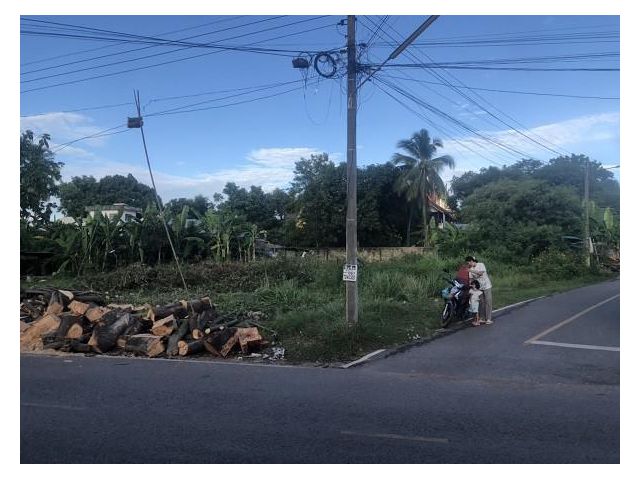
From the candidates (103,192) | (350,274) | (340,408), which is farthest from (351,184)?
(103,192)

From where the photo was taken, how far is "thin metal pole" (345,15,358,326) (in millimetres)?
10984

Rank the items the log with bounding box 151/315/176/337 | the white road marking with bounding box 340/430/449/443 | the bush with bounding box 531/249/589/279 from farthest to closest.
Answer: the bush with bounding box 531/249/589/279 → the log with bounding box 151/315/176/337 → the white road marking with bounding box 340/430/449/443

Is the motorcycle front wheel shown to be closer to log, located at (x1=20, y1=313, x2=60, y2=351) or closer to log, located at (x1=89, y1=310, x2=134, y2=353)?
log, located at (x1=89, y1=310, x2=134, y2=353)

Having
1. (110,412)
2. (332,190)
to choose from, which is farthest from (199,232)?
(110,412)

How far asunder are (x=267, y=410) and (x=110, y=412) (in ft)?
6.11

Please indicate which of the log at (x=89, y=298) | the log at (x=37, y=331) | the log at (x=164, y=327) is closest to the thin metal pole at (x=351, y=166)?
the log at (x=164, y=327)

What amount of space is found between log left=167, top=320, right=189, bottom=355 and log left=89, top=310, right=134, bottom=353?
1175 mm

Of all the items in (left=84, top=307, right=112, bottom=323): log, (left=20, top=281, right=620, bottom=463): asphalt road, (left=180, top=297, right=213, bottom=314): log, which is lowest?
(left=20, top=281, right=620, bottom=463): asphalt road

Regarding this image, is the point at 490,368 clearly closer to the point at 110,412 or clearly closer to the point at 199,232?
the point at 110,412

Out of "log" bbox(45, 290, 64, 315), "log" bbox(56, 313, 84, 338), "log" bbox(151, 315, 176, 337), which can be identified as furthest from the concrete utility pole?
"log" bbox(45, 290, 64, 315)

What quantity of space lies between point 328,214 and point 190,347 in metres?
33.6

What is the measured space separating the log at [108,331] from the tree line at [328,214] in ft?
44.6

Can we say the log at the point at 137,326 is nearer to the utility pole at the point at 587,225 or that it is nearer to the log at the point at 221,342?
the log at the point at 221,342

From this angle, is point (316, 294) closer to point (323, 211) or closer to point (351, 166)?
point (351, 166)
